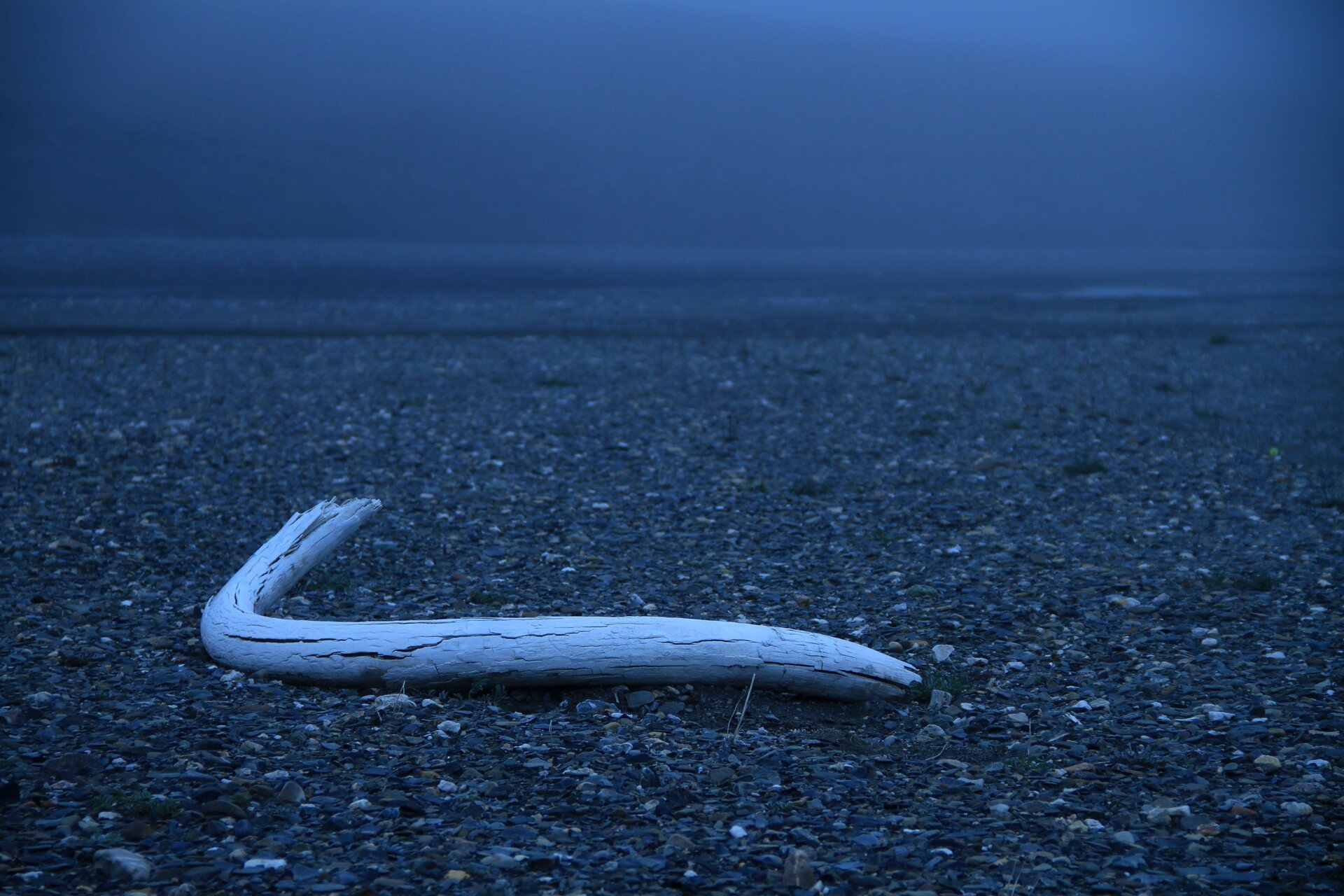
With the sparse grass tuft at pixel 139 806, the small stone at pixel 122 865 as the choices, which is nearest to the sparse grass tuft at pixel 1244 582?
the sparse grass tuft at pixel 139 806

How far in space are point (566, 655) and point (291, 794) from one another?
164 centimetres

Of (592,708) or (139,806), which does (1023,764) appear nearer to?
(592,708)

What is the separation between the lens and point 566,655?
6113 mm

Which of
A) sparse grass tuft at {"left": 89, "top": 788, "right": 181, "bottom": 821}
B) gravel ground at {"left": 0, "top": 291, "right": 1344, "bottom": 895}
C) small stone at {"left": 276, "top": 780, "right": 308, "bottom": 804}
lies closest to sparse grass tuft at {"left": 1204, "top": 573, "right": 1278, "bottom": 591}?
gravel ground at {"left": 0, "top": 291, "right": 1344, "bottom": 895}

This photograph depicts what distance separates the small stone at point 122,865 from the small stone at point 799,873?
2.44 m

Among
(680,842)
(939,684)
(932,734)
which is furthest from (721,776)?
(939,684)

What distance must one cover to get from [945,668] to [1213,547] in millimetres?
3968

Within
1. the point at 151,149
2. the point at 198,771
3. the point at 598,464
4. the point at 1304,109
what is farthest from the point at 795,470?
the point at 1304,109

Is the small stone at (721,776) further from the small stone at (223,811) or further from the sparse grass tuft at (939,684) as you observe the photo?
the small stone at (223,811)

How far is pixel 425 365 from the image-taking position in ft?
66.5

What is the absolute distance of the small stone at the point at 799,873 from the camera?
4.43m

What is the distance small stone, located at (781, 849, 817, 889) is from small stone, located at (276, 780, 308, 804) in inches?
83.7

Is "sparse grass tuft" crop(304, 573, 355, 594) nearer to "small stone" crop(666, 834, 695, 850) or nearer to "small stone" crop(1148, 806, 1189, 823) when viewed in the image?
"small stone" crop(666, 834, 695, 850)

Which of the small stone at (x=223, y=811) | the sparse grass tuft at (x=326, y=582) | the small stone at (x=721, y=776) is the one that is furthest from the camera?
the sparse grass tuft at (x=326, y=582)
